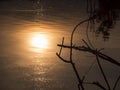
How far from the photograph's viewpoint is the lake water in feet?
21.7

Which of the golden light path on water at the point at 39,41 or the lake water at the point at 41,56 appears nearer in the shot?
the lake water at the point at 41,56

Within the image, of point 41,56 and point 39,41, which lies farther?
point 39,41

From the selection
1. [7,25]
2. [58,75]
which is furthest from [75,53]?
[7,25]

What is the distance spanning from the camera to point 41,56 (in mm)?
8547

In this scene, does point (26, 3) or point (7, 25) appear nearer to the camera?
point (7, 25)

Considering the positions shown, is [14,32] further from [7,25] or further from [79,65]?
[79,65]

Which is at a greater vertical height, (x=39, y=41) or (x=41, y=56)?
(x=39, y=41)

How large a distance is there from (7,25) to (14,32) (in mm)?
1044

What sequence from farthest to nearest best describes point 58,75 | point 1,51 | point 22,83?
1. point 1,51
2. point 58,75
3. point 22,83

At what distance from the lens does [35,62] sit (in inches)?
315

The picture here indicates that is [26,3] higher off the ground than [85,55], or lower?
higher

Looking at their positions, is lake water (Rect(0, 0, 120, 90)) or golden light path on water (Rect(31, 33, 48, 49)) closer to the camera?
lake water (Rect(0, 0, 120, 90))

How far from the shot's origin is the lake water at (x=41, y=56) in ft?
21.7

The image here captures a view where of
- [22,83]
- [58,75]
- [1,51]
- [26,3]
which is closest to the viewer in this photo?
[22,83]
